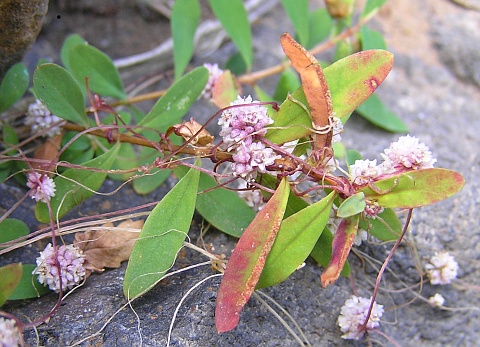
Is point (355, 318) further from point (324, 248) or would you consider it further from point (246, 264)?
point (246, 264)

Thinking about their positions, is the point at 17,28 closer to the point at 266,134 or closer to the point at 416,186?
the point at 266,134

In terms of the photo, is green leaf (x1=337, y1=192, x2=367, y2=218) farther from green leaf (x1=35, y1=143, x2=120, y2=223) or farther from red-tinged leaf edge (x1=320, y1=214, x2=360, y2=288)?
green leaf (x1=35, y1=143, x2=120, y2=223)

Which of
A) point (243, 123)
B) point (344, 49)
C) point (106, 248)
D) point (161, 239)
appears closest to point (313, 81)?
point (243, 123)

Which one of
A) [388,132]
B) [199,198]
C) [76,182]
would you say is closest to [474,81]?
[388,132]

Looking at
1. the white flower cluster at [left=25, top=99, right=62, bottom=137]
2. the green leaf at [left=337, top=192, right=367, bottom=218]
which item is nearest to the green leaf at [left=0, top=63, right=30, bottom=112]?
the white flower cluster at [left=25, top=99, right=62, bottom=137]

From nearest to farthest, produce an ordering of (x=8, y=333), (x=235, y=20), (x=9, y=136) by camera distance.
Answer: (x=8, y=333) → (x=9, y=136) → (x=235, y=20)
